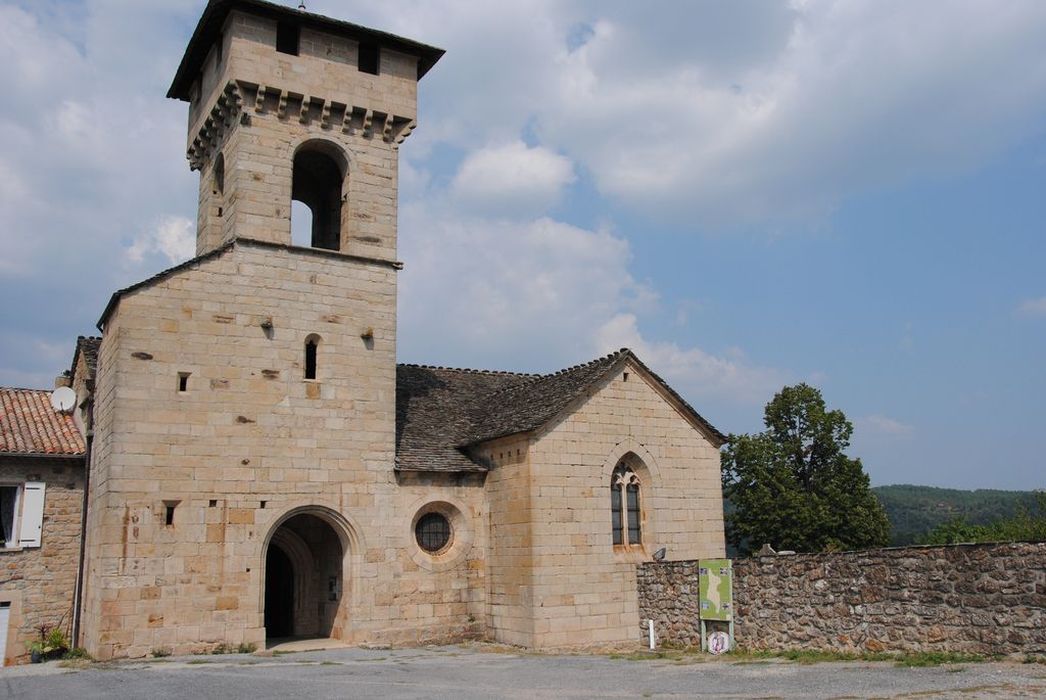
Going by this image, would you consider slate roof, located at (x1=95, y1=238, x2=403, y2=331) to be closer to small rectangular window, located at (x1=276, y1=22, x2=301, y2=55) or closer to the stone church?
the stone church

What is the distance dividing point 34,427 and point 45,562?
3.56m

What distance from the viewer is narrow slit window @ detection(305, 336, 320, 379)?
20531mm

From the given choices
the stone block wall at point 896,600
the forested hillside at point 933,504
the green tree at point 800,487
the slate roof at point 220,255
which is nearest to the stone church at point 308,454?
the slate roof at point 220,255

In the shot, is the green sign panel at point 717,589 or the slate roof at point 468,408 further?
the slate roof at point 468,408

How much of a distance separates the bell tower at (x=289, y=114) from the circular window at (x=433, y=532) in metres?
6.43

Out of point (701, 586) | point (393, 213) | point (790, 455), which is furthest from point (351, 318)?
point (790, 455)

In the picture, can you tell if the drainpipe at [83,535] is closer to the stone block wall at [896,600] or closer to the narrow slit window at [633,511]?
the narrow slit window at [633,511]

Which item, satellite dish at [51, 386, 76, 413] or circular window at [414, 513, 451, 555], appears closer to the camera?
circular window at [414, 513, 451, 555]

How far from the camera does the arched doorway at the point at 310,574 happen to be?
2081 centimetres

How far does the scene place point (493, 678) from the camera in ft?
46.9

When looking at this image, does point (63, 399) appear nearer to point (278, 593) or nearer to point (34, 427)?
point (34, 427)

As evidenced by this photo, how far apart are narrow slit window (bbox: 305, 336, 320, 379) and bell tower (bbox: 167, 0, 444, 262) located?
2.37 m

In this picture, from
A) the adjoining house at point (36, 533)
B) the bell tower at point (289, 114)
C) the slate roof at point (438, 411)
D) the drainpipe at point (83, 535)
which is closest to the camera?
the drainpipe at point (83, 535)

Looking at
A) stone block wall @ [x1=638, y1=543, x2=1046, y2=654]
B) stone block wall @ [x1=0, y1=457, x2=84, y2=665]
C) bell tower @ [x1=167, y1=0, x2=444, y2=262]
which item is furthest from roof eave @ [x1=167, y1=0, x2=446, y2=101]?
stone block wall @ [x1=638, y1=543, x2=1046, y2=654]
